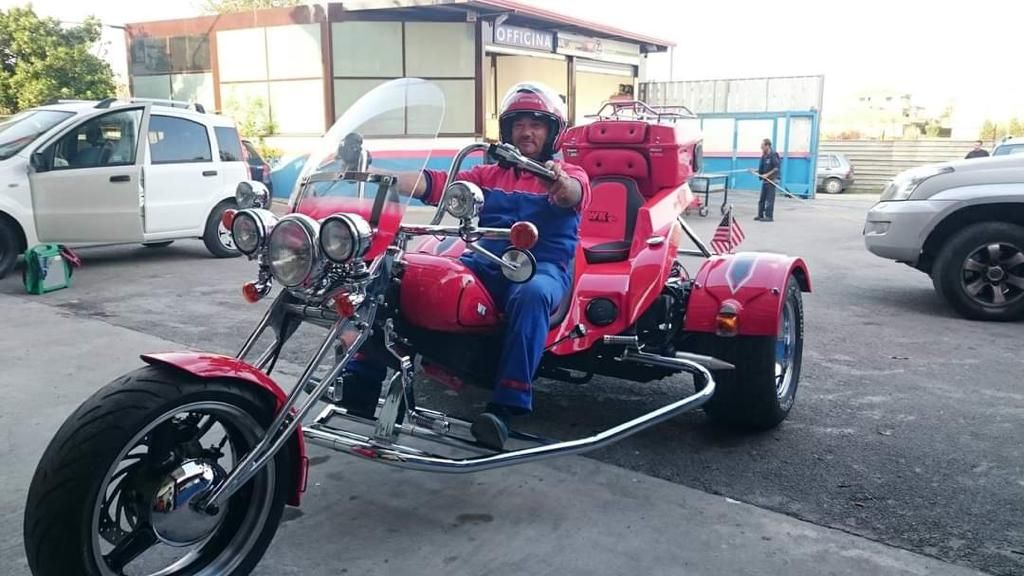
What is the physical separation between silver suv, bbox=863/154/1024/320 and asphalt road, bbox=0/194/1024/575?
0.34 meters

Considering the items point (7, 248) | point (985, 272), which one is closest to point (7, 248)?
point (7, 248)

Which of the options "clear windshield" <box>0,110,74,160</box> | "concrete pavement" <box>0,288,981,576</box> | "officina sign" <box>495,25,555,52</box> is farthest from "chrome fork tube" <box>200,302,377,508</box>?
"officina sign" <box>495,25,555,52</box>

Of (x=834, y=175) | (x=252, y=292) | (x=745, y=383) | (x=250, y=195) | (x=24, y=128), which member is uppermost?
(x=24, y=128)

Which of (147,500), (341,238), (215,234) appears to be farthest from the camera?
(215,234)

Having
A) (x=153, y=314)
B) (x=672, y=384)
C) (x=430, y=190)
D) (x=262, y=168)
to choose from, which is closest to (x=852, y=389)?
(x=672, y=384)

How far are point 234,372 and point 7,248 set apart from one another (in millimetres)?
7617

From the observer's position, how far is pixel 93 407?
98.0 inches

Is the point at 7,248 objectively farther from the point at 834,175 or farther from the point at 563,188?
the point at 834,175

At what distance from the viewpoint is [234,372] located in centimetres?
272

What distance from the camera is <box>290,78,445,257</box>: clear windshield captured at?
10.8 ft

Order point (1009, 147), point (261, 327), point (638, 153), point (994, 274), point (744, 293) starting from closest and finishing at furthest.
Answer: point (261, 327), point (744, 293), point (638, 153), point (994, 274), point (1009, 147)

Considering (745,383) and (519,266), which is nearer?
(519,266)

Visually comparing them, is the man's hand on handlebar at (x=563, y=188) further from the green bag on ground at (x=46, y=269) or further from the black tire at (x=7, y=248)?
the black tire at (x=7, y=248)

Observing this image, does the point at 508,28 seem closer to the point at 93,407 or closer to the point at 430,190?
the point at 430,190
